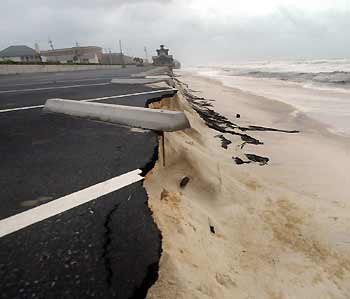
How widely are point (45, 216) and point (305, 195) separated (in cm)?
443

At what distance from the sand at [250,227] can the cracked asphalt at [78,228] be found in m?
0.27

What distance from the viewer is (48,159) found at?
305cm

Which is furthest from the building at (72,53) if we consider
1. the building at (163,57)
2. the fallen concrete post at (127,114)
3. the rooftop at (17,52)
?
the fallen concrete post at (127,114)

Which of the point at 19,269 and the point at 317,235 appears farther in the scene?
the point at 317,235

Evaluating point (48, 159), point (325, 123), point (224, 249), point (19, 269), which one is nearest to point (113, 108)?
point (48, 159)

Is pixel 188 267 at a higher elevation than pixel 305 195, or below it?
higher

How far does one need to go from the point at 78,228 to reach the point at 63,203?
0.35 metres

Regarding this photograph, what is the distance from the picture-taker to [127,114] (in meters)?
4.36

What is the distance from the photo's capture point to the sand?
7.91 ft

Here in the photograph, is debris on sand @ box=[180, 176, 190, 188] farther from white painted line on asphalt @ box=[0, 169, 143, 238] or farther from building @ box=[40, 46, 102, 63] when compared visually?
building @ box=[40, 46, 102, 63]

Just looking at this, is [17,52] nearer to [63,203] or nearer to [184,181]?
[184,181]

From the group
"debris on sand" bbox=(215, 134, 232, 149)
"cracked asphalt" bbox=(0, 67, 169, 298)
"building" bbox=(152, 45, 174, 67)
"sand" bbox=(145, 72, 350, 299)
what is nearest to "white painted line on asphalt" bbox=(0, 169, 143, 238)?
"cracked asphalt" bbox=(0, 67, 169, 298)

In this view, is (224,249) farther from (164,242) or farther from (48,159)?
(48,159)

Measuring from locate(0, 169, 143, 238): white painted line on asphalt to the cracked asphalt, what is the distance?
5 cm
